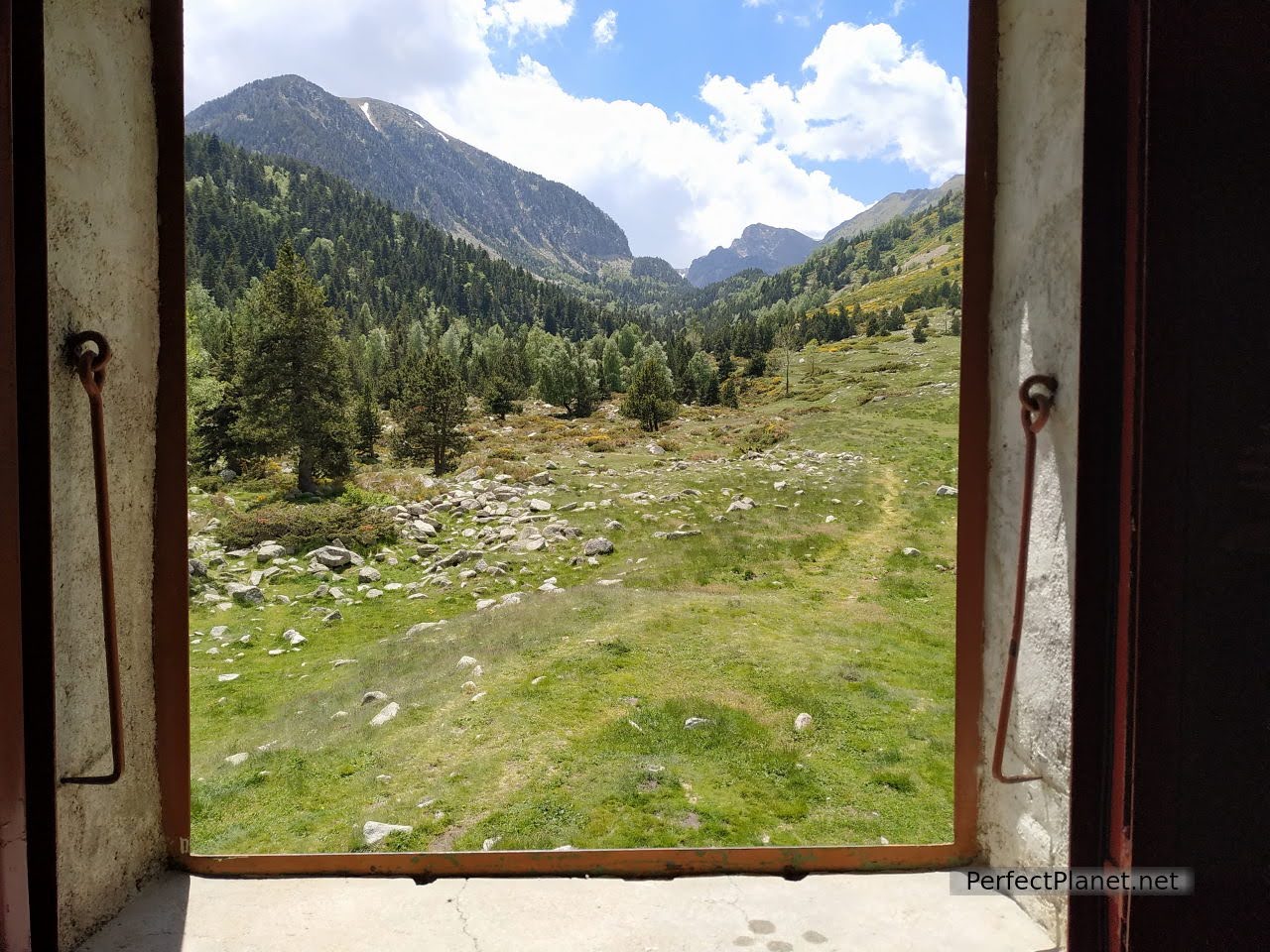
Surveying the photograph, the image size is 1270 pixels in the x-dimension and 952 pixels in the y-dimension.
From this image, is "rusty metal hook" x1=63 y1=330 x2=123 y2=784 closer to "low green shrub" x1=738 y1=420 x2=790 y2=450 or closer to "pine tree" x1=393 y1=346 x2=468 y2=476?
"low green shrub" x1=738 y1=420 x2=790 y2=450

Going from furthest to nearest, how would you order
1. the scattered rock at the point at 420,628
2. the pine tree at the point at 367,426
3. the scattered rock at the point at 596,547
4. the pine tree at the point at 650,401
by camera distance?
the pine tree at the point at 650,401 < the pine tree at the point at 367,426 < the scattered rock at the point at 596,547 < the scattered rock at the point at 420,628

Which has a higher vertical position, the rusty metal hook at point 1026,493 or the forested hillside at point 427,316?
the forested hillside at point 427,316

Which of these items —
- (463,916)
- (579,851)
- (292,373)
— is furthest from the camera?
(292,373)

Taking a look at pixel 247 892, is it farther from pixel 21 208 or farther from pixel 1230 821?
pixel 1230 821

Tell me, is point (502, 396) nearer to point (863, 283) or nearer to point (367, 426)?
point (367, 426)

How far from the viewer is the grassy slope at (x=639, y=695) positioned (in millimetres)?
4664

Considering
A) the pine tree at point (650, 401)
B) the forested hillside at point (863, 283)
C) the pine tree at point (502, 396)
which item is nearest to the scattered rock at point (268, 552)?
the pine tree at point (650, 401)

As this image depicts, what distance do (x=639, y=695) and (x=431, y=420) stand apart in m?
16.8

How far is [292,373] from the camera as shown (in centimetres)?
1638

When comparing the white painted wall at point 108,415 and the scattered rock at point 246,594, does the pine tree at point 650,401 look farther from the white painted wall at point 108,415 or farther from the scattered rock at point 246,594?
the white painted wall at point 108,415

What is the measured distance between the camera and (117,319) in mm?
1753

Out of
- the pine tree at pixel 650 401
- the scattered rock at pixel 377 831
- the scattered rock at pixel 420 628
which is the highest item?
the pine tree at pixel 650 401

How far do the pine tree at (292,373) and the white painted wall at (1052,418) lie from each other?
16.8 metres

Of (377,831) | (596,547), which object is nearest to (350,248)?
(596,547)
